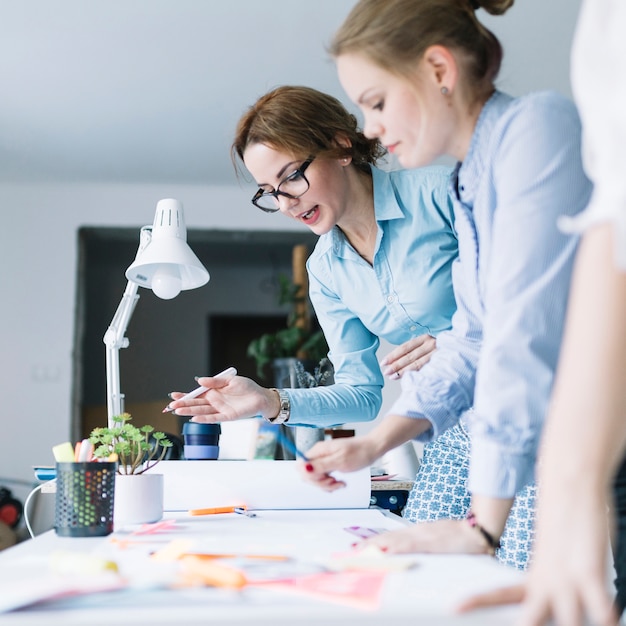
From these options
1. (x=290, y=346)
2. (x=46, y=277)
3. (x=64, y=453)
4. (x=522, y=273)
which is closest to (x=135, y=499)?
(x=64, y=453)

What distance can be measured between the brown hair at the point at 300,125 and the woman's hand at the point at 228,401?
1.59ft

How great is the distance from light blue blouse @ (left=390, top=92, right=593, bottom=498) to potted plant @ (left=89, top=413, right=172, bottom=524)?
638 mm

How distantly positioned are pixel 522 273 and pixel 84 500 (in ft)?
2.29

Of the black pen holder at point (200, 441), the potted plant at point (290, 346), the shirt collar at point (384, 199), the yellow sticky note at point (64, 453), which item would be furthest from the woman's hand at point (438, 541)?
the potted plant at point (290, 346)

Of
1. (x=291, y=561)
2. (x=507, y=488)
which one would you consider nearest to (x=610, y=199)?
(x=507, y=488)

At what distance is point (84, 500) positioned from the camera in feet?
3.75

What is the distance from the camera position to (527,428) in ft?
2.60

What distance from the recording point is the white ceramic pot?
1.28m

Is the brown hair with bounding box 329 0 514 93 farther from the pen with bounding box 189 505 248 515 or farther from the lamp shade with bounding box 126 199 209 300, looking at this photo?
the pen with bounding box 189 505 248 515

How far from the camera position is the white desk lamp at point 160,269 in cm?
160

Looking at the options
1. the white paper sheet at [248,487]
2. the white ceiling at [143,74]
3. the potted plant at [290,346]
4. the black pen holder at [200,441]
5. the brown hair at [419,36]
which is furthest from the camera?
the potted plant at [290,346]

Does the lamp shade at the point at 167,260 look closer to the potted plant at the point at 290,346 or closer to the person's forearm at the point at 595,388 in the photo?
the person's forearm at the point at 595,388

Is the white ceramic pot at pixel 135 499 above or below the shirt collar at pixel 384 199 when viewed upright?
below

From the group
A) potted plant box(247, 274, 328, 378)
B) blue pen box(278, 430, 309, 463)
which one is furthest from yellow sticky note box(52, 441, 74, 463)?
potted plant box(247, 274, 328, 378)
